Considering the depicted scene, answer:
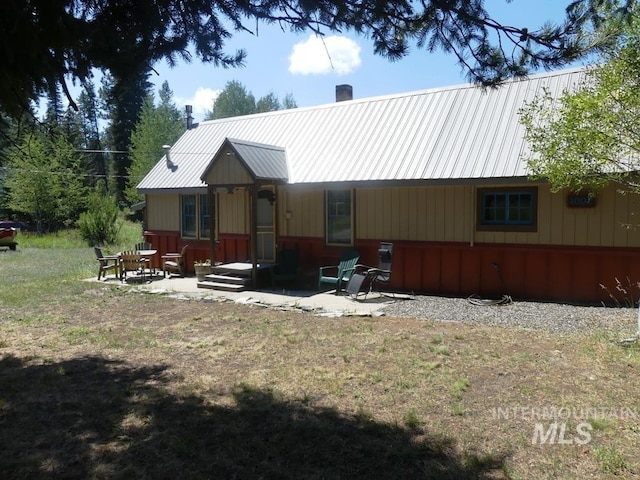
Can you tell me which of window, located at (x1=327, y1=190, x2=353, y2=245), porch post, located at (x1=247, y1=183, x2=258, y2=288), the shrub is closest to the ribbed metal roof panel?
porch post, located at (x1=247, y1=183, x2=258, y2=288)

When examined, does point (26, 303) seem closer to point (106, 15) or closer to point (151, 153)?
point (106, 15)

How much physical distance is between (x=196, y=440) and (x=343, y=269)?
7.08m

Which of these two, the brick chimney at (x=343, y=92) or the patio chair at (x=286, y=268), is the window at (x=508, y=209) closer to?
the patio chair at (x=286, y=268)

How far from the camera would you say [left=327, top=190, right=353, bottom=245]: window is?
11859 millimetres

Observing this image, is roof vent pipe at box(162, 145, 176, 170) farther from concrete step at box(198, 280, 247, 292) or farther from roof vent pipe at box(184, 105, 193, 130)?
concrete step at box(198, 280, 247, 292)

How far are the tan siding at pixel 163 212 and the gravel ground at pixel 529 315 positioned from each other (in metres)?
7.95

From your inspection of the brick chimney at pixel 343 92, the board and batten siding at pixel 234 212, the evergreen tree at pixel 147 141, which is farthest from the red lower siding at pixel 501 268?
the evergreen tree at pixel 147 141

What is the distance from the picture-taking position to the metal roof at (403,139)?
10.4 metres

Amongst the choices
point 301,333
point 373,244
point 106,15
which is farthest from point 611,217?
point 106,15

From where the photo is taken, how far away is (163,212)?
50.3 feet

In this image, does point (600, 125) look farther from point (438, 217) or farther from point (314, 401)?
point (314, 401)

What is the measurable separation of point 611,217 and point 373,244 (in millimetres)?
4695

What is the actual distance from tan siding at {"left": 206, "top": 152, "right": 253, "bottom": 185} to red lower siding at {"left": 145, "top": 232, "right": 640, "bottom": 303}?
2.24m

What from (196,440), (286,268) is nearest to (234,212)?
(286,268)
